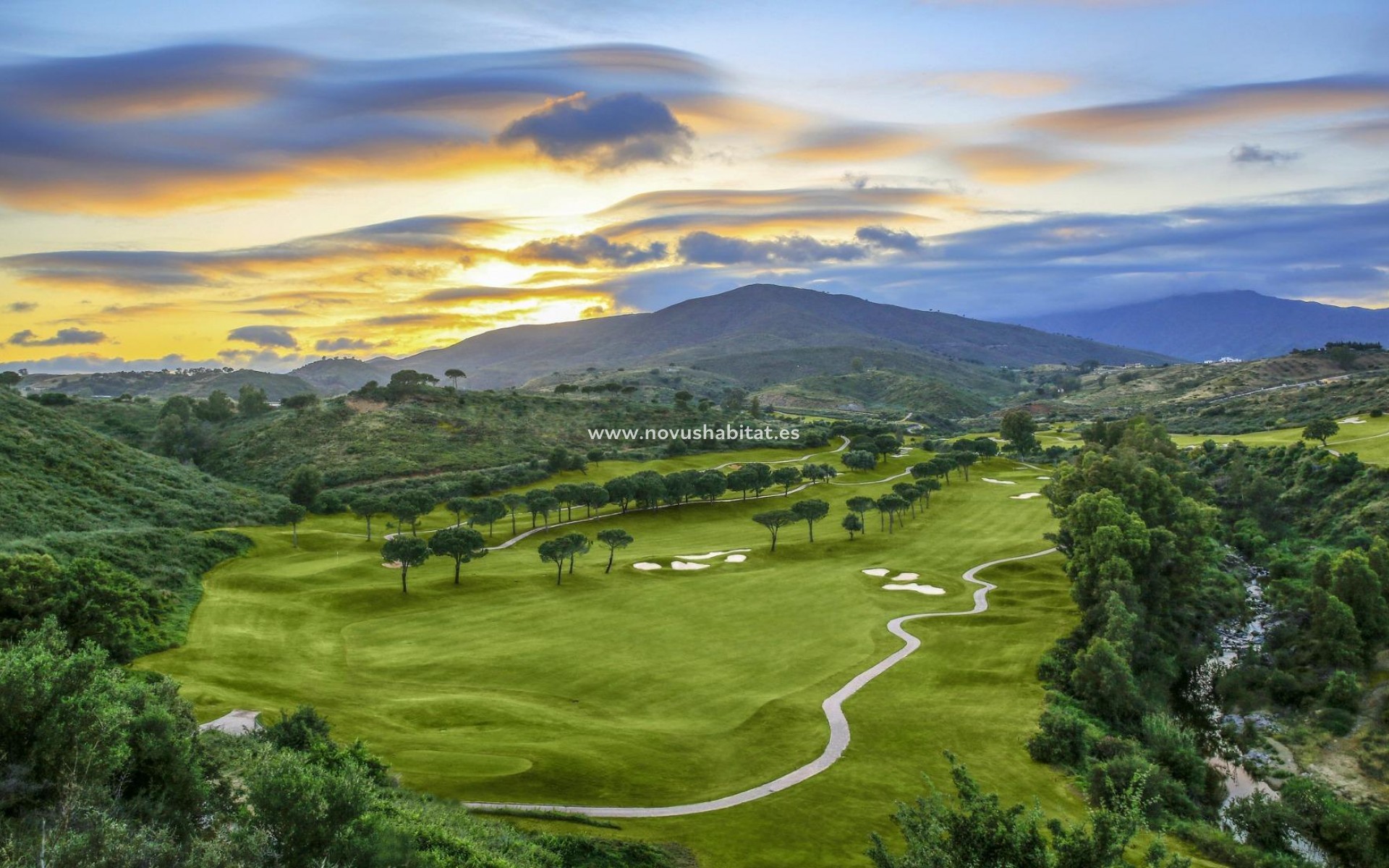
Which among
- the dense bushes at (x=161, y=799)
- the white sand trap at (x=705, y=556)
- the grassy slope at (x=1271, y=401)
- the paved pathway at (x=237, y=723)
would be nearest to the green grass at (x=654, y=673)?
the paved pathway at (x=237, y=723)

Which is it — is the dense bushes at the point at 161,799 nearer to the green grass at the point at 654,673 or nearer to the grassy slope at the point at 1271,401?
the green grass at the point at 654,673

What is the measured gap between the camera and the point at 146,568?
56219 millimetres

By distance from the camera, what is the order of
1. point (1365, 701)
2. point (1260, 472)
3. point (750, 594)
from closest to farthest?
point (1365, 701), point (750, 594), point (1260, 472)

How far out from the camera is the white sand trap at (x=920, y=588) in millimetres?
68625

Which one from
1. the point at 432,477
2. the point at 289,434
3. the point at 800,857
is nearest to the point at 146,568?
the point at 800,857

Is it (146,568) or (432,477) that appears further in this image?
(432,477)

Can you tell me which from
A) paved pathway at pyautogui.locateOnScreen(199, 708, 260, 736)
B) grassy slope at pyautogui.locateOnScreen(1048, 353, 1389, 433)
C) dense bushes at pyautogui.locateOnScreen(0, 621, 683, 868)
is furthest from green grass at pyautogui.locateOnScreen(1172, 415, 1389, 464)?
paved pathway at pyautogui.locateOnScreen(199, 708, 260, 736)

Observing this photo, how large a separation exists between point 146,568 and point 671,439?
4527 inches

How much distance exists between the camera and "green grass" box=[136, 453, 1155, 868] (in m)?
31.6

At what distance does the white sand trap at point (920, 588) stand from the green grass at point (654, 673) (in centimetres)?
145

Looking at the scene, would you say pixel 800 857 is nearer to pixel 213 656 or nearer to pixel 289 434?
pixel 213 656

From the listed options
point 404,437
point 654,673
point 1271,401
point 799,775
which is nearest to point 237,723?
point 654,673

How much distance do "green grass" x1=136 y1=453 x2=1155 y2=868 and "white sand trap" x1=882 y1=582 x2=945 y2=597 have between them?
1.45m

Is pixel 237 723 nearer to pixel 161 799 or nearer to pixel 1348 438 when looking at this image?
pixel 161 799
